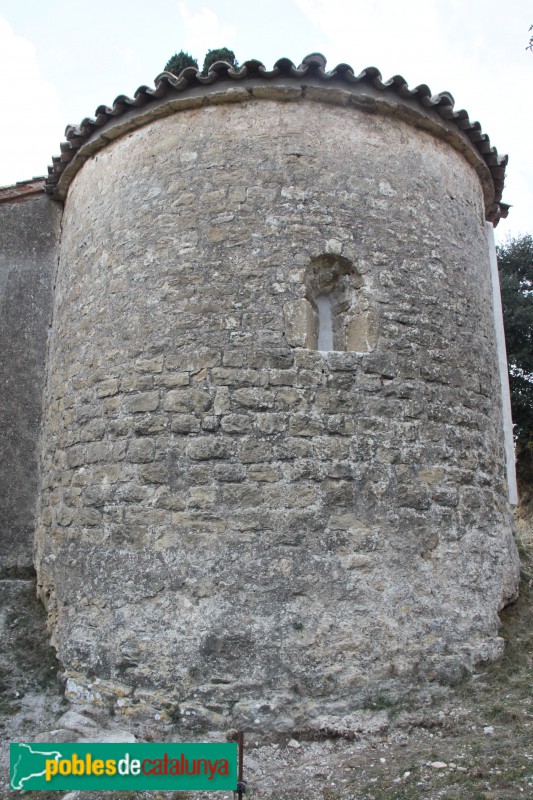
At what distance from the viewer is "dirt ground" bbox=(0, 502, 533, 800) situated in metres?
3.40

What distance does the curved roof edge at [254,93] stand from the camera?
16.6 feet

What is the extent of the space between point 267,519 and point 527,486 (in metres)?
7.26

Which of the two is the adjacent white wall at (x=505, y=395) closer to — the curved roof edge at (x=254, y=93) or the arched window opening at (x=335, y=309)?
the curved roof edge at (x=254, y=93)

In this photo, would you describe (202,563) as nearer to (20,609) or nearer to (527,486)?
(20,609)

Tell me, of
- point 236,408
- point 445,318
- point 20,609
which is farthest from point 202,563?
point 445,318

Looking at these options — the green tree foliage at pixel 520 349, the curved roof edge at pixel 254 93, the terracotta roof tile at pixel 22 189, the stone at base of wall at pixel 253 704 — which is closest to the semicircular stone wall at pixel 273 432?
the stone at base of wall at pixel 253 704

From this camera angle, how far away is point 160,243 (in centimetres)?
497

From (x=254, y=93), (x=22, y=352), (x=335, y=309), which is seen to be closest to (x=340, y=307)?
(x=335, y=309)

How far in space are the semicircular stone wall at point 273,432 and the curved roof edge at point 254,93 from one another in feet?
0.51

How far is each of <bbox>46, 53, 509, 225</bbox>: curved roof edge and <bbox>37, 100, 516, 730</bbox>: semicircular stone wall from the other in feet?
0.51

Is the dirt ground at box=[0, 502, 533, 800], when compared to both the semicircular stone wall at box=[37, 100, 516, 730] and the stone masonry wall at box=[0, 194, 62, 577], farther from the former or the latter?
the stone masonry wall at box=[0, 194, 62, 577]

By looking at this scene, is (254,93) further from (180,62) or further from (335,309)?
(180,62)


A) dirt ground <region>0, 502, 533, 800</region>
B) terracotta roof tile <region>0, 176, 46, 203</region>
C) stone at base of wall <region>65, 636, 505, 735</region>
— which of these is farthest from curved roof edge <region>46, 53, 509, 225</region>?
stone at base of wall <region>65, 636, 505, 735</region>

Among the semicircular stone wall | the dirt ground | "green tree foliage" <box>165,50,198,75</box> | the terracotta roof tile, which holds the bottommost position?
the dirt ground
